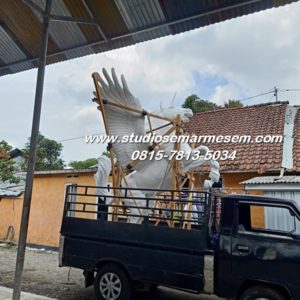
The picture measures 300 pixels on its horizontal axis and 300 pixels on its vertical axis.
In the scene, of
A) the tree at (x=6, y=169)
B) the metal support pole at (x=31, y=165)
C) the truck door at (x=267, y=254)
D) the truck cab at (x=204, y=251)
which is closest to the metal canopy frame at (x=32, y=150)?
the metal support pole at (x=31, y=165)

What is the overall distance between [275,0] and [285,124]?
354 inches

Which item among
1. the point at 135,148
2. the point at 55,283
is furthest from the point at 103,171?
the point at 55,283

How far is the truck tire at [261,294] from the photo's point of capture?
467 centimetres

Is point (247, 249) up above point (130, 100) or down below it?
below

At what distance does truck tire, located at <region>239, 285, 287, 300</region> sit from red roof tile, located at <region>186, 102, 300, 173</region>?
5565 mm

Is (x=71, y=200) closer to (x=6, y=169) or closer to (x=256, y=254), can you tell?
(x=256, y=254)

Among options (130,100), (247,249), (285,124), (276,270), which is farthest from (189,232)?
(285,124)

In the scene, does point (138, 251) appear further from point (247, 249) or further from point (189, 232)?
point (247, 249)

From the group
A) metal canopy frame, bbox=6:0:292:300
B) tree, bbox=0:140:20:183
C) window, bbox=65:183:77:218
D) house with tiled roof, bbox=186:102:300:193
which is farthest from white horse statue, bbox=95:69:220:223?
tree, bbox=0:140:20:183

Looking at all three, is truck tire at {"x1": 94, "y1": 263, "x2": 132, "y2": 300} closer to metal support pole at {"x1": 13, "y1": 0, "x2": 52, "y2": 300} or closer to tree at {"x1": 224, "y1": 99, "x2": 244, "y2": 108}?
metal support pole at {"x1": 13, "y1": 0, "x2": 52, "y2": 300}

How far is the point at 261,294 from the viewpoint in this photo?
4754 mm

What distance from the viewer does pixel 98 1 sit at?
4.35 meters

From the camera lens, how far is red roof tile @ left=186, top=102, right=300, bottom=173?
34.2 feet

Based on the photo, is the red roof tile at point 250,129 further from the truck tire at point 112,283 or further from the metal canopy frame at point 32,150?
the metal canopy frame at point 32,150
